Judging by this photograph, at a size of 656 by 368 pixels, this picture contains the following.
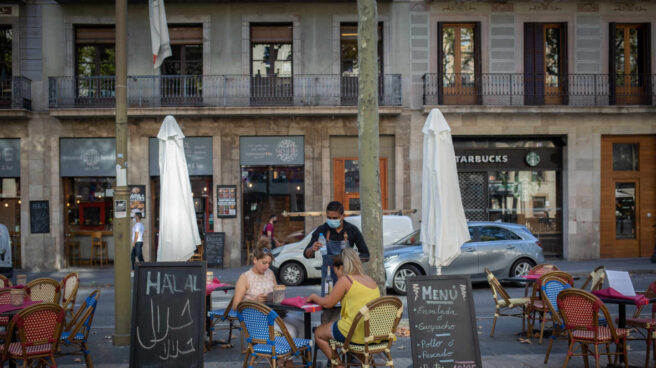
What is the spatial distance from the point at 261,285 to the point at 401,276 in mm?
6562

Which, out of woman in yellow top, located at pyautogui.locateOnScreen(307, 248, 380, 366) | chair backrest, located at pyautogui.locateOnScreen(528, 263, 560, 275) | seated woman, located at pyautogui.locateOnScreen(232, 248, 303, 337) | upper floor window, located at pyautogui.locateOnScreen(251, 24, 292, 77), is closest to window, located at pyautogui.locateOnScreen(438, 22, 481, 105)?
upper floor window, located at pyautogui.locateOnScreen(251, 24, 292, 77)

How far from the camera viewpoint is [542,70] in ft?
65.6

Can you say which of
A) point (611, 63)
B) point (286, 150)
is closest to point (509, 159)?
point (611, 63)

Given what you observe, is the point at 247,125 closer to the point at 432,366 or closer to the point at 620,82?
the point at 620,82

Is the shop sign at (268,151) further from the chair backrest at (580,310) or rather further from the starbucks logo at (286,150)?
the chair backrest at (580,310)

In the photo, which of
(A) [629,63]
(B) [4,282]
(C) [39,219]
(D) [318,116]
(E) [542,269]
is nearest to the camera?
(B) [4,282]

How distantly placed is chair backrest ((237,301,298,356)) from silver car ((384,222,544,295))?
710 cm

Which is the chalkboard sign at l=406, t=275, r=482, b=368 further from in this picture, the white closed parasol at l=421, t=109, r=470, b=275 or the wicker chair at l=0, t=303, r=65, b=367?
the wicker chair at l=0, t=303, r=65, b=367

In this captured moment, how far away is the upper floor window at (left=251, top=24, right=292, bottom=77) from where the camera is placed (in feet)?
64.8

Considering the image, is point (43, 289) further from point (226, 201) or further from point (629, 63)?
point (629, 63)

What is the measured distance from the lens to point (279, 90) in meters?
19.5

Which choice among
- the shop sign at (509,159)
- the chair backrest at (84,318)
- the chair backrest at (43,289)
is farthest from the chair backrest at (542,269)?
the shop sign at (509,159)

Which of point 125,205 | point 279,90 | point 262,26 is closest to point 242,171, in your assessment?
point 279,90

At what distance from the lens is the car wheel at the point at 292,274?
1454 cm
